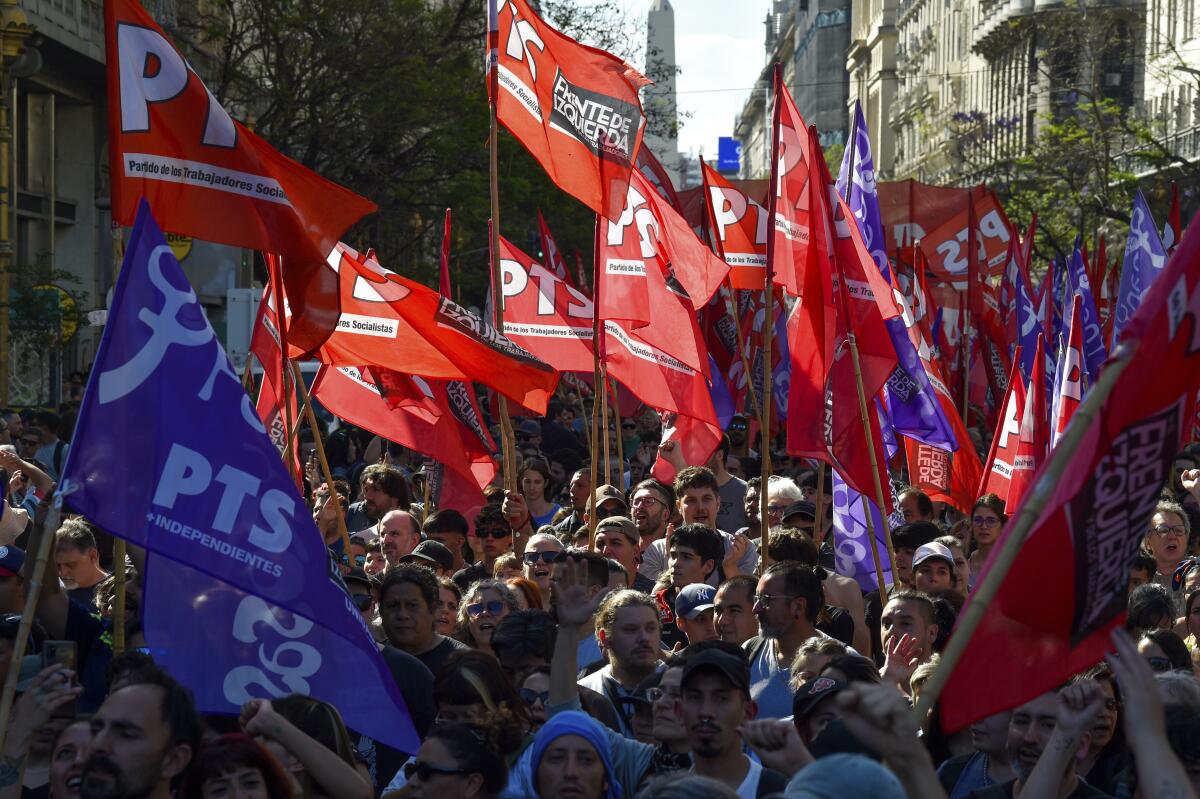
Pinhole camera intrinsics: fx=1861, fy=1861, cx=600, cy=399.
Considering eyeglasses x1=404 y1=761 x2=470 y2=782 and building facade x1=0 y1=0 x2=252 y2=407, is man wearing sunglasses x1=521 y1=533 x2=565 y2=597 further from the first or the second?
building facade x1=0 y1=0 x2=252 y2=407

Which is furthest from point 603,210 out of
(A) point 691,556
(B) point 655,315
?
(A) point 691,556

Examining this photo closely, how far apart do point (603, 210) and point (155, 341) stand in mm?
5329

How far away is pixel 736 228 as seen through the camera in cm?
1323

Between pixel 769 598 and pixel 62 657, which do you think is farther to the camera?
pixel 769 598

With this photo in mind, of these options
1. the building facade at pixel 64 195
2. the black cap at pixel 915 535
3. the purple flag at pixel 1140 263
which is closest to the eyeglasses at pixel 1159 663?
the black cap at pixel 915 535

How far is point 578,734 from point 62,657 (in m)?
1.37

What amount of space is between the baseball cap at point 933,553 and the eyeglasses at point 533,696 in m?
3.07

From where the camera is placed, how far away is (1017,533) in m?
3.77

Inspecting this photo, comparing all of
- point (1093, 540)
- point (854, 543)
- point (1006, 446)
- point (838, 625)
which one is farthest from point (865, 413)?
point (1093, 540)

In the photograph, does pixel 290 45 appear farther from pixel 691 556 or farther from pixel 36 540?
pixel 36 540

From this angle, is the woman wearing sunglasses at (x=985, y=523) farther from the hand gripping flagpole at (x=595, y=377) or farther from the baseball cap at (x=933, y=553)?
the hand gripping flagpole at (x=595, y=377)

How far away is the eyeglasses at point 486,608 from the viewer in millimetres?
7039

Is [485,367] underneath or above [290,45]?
underneath

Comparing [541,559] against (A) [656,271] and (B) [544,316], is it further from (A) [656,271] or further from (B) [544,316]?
(B) [544,316]
